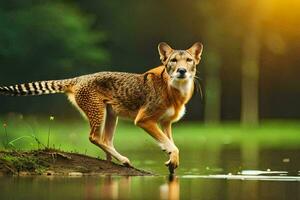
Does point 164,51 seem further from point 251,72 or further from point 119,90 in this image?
point 251,72

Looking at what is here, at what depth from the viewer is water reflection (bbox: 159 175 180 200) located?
13.1m

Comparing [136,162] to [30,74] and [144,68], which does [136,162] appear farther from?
[144,68]

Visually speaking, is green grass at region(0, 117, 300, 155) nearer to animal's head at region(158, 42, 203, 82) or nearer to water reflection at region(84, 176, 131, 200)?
animal's head at region(158, 42, 203, 82)

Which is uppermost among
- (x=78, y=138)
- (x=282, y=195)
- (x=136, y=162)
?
(x=78, y=138)

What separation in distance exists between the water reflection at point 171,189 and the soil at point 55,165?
95 centimetres

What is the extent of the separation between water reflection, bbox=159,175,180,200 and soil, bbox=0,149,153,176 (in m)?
0.95

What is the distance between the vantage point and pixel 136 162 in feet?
66.3

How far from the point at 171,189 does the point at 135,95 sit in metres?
3.78

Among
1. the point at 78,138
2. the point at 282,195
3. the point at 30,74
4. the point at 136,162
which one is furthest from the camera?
the point at 30,74

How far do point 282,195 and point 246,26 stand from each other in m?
35.0

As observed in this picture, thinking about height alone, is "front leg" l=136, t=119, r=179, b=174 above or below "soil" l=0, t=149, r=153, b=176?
above

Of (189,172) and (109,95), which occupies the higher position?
(109,95)

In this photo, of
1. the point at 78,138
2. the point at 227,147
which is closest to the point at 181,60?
the point at 227,147

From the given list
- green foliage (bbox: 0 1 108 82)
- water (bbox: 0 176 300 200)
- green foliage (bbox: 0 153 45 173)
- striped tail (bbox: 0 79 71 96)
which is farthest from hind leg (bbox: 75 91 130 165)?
green foliage (bbox: 0 1 108 82)
